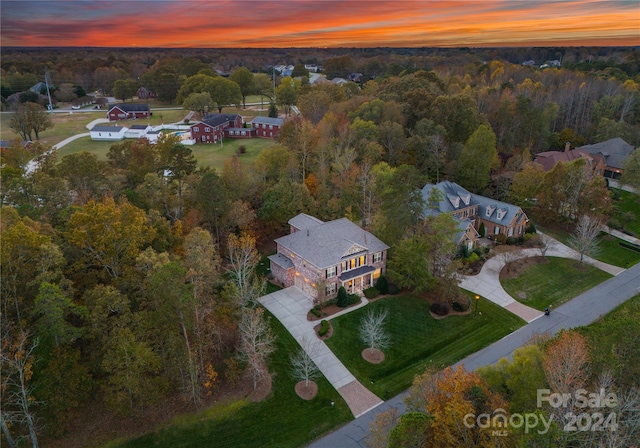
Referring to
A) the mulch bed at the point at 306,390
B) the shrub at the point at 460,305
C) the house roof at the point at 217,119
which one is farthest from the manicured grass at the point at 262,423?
the house roof at the point at 217,119

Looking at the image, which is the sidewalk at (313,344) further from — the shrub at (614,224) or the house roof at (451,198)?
the shrub at (614,224)

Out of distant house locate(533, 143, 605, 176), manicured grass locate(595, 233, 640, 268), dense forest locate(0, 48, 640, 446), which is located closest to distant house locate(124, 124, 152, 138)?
dense forest locate(0, 48, 640, 446)

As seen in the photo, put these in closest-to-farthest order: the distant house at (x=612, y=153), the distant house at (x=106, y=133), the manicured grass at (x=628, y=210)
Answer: the manicured grass at (x=628, y=210) → the distant house at (x=612, y=153) → the distant house at (x=106, y=133)

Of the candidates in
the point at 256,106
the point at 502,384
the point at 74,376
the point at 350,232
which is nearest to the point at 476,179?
the point at 350,232

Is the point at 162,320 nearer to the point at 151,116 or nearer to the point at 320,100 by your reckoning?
the point at 320,100

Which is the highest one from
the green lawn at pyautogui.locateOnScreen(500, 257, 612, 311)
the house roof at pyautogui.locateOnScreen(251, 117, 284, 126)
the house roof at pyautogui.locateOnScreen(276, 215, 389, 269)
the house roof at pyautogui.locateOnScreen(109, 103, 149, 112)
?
the house roof at pyautogui.locateOnScreen(109, 103, 149, 112)

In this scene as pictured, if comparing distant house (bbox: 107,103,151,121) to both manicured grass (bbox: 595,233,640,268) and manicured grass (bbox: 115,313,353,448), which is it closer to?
manicured grass (bbox: 115,313,353,448)
